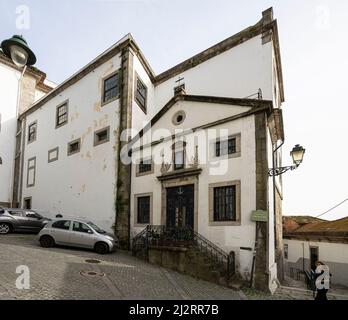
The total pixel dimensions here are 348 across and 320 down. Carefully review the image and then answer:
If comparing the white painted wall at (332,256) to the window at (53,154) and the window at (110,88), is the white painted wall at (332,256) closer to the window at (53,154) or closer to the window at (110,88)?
the window at (110,88)

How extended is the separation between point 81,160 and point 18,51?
1452 cm

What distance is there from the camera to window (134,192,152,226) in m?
15.9

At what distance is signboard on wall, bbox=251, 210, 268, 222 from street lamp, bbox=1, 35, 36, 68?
25.7m

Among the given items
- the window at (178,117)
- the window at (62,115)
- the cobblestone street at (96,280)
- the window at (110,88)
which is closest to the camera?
the cobblestone street at (96,280)

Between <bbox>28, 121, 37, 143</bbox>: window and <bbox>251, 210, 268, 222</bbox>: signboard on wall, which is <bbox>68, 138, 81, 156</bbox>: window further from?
<bbox>251, 210, 268, 222</bbox>: signboard on wall

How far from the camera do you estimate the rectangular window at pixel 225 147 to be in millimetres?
13344

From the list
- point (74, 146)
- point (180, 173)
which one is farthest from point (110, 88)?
point (180, 173)

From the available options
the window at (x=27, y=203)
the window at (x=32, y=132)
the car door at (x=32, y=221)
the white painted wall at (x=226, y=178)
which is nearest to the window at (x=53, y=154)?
the window at (x=32, y=132)

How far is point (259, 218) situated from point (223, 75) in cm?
1020

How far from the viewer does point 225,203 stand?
12992 mm

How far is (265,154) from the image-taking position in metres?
12.2

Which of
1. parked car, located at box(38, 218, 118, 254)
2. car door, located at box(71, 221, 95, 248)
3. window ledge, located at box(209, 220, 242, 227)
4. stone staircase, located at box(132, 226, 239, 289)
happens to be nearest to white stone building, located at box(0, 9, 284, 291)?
window ledge, located at box(209, 220, 242, 227)
